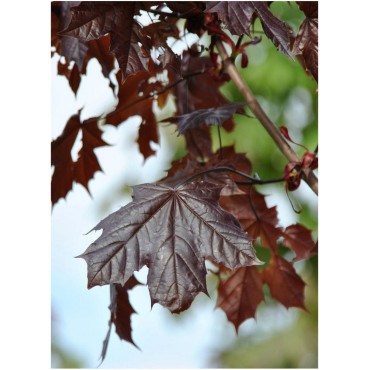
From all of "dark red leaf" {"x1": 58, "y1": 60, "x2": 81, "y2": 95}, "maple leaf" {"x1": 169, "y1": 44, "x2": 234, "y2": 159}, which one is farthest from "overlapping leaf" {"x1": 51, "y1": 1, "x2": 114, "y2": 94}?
"maple leaf" {"x1": 169, "y1": 44, "x2": 234, "y2": 159}

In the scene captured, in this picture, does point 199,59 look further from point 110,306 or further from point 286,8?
point 286,8

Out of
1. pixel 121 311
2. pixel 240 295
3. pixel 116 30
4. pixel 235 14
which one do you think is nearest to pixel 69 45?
pixel 116 30

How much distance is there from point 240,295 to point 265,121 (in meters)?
0.37

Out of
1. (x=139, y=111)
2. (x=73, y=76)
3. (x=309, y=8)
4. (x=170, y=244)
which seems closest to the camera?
(x=170, y=244)

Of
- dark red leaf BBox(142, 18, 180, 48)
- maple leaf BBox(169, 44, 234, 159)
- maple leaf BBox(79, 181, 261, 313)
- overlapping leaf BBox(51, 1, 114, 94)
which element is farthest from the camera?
maple leaf BBox(169, 44, 234, 159)

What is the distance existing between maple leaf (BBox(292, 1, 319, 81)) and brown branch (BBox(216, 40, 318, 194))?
13cm

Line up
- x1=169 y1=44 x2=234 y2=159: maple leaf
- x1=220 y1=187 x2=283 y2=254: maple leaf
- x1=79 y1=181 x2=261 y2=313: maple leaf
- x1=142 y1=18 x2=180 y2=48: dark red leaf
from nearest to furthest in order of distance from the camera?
x1=79 y1=181 x2=261 y2=313: maple leaf → x1=142 y1=18 x2=180 y2=48: dark red leaf → x1=220 y1=187 x2=283 y2=254: maple leaf → x1=169 y1=44 x2=234 y2=159: maple leaf

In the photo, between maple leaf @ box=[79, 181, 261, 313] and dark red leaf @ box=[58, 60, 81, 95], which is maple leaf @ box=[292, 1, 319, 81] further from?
dark red leaf @ box=[58, 60, 81, 95]

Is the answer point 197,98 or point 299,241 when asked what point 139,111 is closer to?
point 197,98

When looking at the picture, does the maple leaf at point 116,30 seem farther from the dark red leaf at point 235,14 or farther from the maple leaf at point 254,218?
the maple leaf at point 254,218

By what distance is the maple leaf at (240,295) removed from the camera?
1.10 metres

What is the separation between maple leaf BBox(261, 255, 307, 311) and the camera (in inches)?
43.3

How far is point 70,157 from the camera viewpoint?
1124 mm

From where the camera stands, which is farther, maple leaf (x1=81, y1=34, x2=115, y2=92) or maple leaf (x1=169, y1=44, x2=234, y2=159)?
maple leaf (x1=169, y1=44, x2=234, y2=159)
